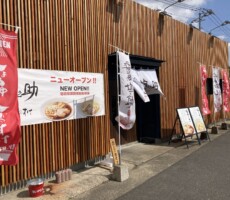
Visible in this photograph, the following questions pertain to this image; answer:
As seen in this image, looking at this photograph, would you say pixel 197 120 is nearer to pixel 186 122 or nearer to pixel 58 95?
pixel 186 122

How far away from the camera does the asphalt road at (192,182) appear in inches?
242

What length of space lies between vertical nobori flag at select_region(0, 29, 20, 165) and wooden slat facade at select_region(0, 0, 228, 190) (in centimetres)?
62

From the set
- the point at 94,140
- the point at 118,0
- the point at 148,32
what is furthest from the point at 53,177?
the point at 148,32

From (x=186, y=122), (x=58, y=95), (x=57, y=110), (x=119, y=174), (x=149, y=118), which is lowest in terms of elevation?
(x=119, y=174)

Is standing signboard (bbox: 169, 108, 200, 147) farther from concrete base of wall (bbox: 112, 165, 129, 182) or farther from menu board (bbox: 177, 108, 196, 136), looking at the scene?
concrete base of wall (bbox: 112, 165, 129, 182)

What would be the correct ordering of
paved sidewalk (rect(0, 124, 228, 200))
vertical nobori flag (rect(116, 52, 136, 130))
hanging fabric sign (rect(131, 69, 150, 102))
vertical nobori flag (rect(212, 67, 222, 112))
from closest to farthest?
→ 1. paved sidewalk (rect(0, 124, 228, 200))
2. vertical nobori flag (rect(116, 52, 136, 130))
3. hanging fabric sign (rect(131, 69, 150, 102))
4. vertical nobori flag (rect(212, 67, 222, 112))

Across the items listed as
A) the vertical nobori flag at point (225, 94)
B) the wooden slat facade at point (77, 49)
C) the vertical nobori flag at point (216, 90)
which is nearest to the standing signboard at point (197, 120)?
the wooden slat facade at point (77, 49)

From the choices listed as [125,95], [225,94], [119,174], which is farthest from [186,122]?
[225,94]

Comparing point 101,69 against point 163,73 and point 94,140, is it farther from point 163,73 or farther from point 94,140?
→ point 163,73

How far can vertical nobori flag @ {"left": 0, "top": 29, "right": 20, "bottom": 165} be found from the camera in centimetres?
570

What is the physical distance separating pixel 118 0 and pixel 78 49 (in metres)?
2.97

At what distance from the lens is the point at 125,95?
7.98 m

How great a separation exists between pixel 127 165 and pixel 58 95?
294 cm

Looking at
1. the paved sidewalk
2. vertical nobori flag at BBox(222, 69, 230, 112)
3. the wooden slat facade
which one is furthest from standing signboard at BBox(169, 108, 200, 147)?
vertical nobori flag at BBox(222, 69, 230, 112)
